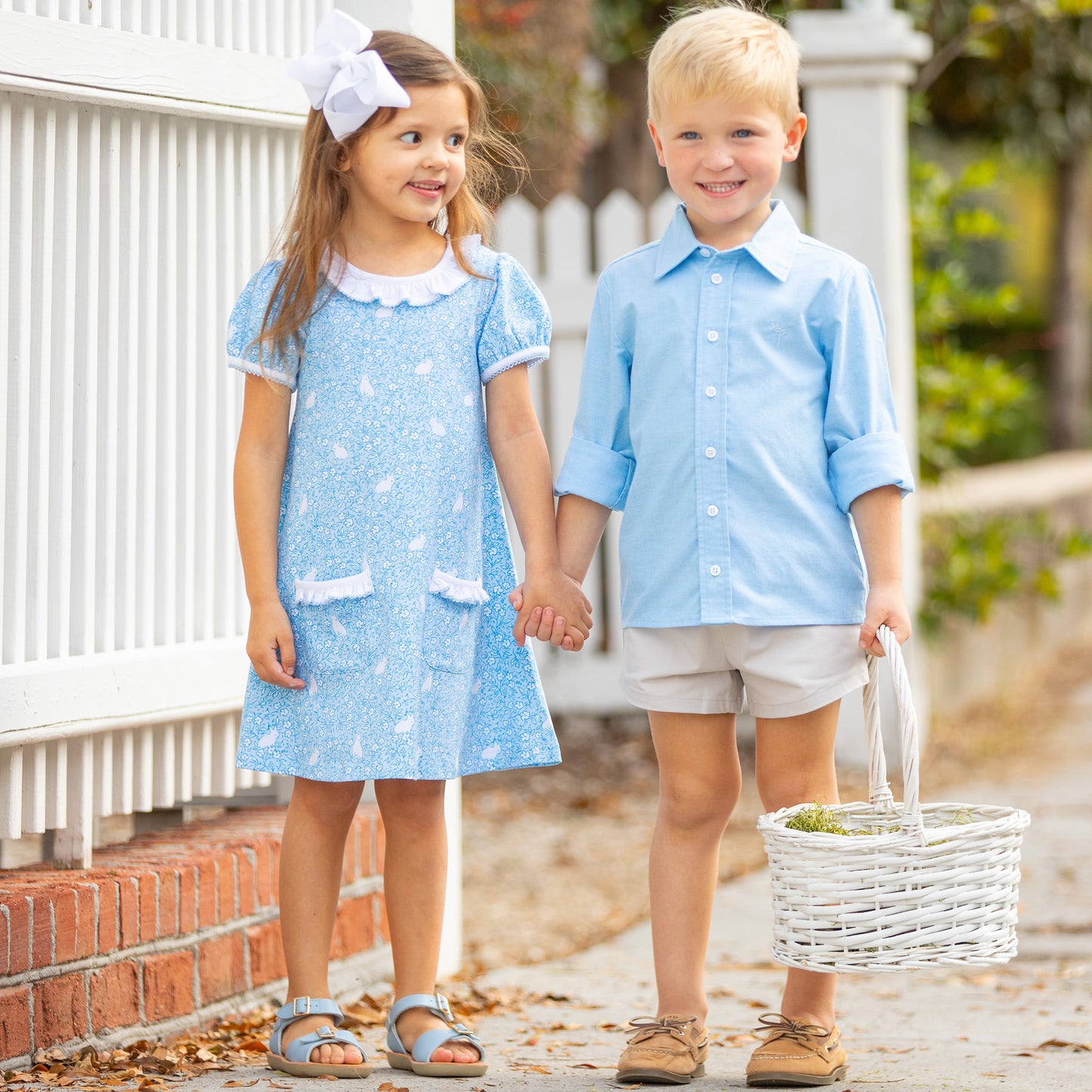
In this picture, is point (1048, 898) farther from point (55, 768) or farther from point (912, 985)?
point (55, 768)

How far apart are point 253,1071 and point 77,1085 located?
0.28m

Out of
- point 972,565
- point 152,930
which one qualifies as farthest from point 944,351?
point 152,930

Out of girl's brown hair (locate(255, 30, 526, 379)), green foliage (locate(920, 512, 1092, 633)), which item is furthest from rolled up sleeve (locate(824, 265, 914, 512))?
green foliage (locate(920, 512, 1092, 633))

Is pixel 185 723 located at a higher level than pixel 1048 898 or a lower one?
higher

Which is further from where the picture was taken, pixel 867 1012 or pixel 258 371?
pixel 867 1012

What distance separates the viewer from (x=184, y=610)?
304cm

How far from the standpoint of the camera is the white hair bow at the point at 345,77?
248 centimetres

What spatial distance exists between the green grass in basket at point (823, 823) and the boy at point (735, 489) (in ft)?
0.37

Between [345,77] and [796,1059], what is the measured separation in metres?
1.66

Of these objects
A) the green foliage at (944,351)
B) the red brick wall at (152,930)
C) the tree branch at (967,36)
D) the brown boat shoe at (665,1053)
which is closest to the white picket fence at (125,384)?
the red brick wall at (152,930)

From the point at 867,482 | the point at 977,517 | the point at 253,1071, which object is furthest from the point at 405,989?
the point at 977,517

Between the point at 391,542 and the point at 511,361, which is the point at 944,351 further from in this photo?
the point at 391,542

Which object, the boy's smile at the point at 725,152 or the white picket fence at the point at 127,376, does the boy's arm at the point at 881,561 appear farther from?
the white picket fence at the point at 127,376

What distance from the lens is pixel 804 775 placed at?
2602 mm
